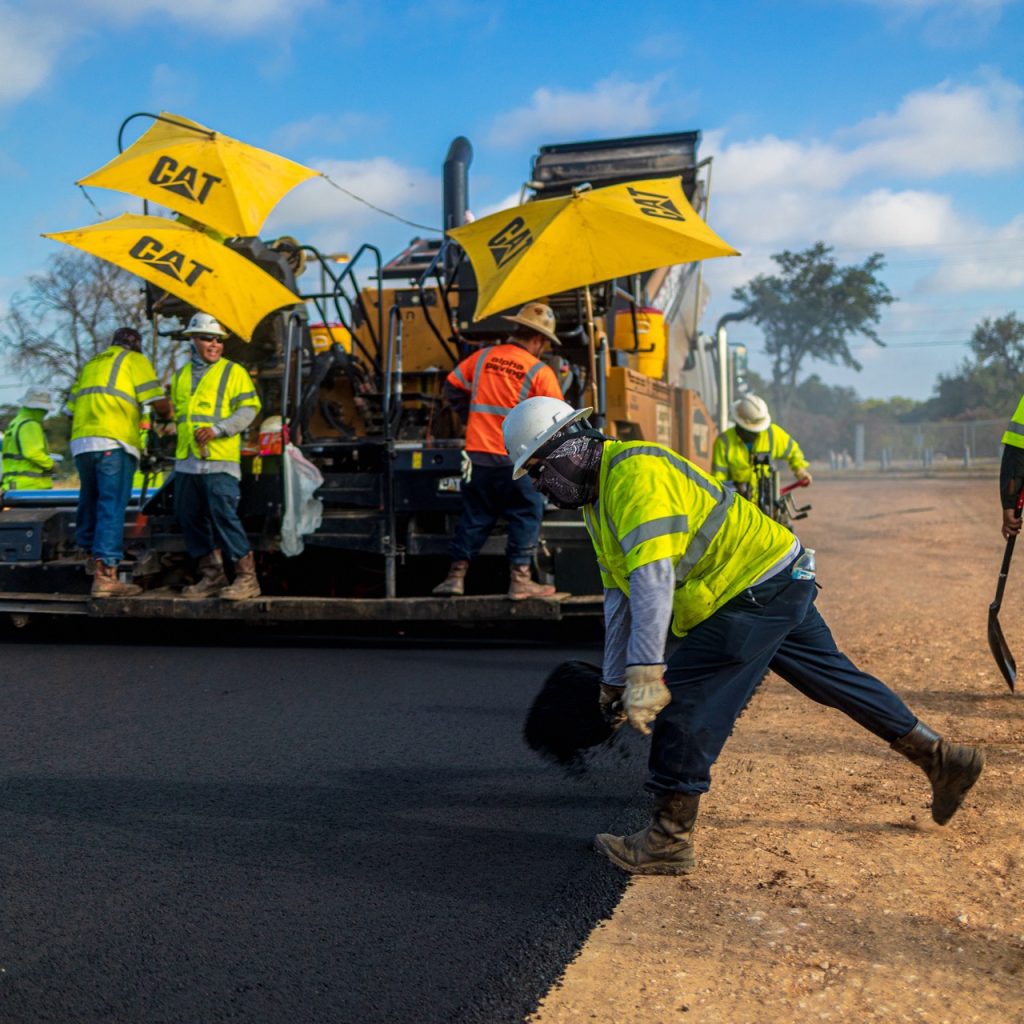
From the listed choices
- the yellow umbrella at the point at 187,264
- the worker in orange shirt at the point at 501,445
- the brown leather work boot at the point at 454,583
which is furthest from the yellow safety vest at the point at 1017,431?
the yellow umbrella at the point at 187,264

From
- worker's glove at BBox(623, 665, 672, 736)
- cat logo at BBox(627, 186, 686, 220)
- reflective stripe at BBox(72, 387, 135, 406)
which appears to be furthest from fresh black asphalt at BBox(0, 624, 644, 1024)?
cat logo at BBox(627, 186, 686, 220)

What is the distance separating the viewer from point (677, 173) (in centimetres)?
1055

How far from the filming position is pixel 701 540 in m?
3.59

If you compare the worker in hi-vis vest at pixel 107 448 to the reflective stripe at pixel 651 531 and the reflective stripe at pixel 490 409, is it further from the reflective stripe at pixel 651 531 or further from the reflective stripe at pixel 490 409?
the reflective stripe at pixel 651 531

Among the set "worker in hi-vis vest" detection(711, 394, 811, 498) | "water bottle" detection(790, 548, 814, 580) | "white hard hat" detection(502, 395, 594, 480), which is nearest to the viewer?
"white hard hat" detection(502, 395, 594, 480)

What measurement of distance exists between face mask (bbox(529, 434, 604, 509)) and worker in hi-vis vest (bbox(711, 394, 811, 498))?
6243 mm

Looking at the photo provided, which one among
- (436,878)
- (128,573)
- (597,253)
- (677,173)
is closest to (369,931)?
(436,878)

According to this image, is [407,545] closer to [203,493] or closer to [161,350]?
[203,493]

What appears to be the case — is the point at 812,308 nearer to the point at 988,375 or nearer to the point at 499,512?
the point at 988,375

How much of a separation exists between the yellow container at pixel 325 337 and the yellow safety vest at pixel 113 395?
1.45 metres

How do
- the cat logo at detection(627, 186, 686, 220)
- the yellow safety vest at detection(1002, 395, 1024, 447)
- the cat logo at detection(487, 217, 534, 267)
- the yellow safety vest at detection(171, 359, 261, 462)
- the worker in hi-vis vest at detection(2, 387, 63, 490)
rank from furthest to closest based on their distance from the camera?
the worker in hi-vis vest at detection(2, 387, 63, 490) → the yellow safety vest at detection(171, 359, 261, 462) → the cat logo at detection(627, 186, 686, 220) → the cat logo at detection(487, 217, 534, 267) → the yellow safety vest at detection(1002, 395, 1024, 447)

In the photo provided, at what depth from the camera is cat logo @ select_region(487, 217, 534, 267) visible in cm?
678

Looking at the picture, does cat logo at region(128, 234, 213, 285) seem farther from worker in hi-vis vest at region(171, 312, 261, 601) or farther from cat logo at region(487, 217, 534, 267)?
cat logo at region(487, 217, 534, 267)

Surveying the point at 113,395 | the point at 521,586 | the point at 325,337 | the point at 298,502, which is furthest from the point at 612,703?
the point at 325,337
